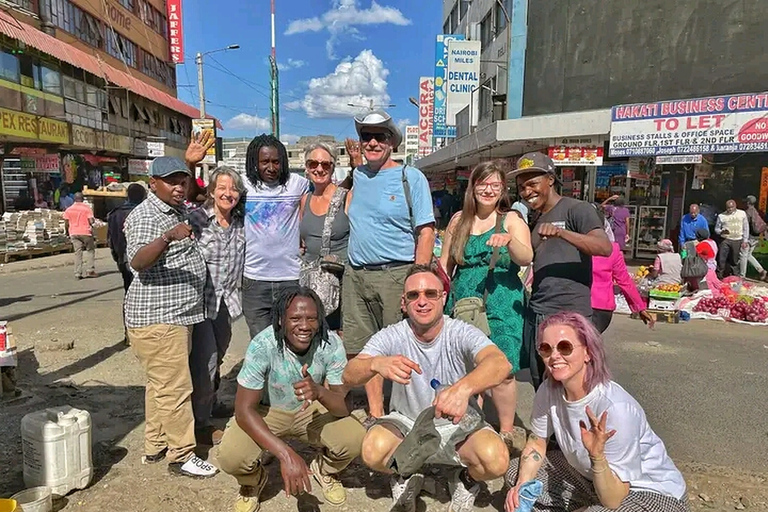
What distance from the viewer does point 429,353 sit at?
8.59 ft

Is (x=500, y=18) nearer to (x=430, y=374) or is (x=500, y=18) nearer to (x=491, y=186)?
(x=491, y=186)

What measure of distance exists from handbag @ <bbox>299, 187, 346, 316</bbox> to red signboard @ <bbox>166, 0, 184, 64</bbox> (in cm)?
3091

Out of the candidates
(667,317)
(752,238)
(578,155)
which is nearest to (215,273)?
(667,317)

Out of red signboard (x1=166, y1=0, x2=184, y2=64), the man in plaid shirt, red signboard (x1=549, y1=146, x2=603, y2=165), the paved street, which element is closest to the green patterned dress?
the paved street

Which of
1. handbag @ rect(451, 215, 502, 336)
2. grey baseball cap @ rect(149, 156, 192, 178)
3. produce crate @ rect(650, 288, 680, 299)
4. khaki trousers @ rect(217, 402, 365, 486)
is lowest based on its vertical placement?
produce crate @ rect(650, 288, 680, 299)

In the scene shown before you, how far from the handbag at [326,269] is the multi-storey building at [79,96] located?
11.2m

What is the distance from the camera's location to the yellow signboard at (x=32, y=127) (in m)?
14.6

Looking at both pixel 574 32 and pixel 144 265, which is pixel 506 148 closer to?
pixel 574 32

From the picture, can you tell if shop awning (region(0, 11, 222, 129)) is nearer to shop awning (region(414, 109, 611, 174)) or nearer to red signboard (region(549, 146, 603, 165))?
shop awning (region(414, 109, 611, 174))

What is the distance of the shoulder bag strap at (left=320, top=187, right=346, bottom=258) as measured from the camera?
3627mm

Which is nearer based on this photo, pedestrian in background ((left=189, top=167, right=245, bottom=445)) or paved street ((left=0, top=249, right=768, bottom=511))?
paved street ((left=0, top=249, right=768, bottom=511))

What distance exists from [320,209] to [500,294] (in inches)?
54.7

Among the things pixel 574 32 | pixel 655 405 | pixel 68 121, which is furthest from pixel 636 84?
pixel 68 121

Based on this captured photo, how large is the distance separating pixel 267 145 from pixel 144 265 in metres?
1.14
